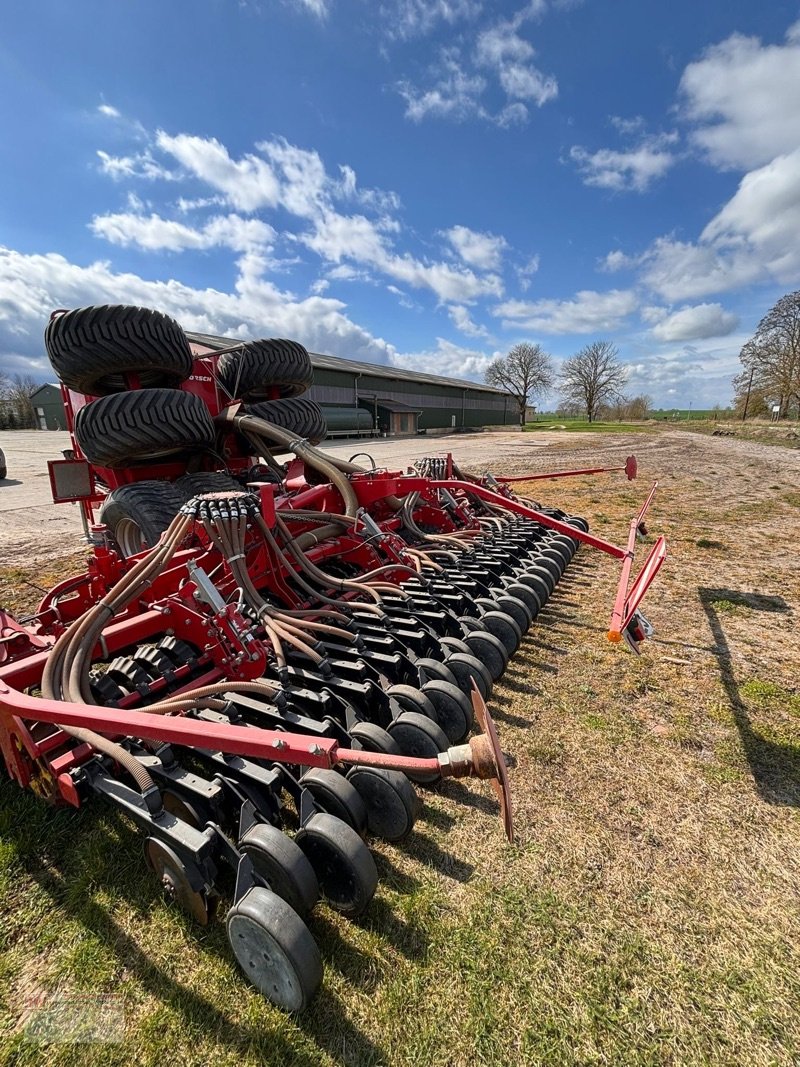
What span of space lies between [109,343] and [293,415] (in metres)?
1.90

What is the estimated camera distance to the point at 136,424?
385cm

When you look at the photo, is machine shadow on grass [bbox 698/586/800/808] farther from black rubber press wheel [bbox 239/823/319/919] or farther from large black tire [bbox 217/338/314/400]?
large black tire [bbox 217/338/314/400]

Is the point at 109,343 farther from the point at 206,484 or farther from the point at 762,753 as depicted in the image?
the point at 762,753

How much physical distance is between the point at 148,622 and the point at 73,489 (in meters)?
3.56

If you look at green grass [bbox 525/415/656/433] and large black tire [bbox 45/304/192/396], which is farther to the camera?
green grass [bbox 525/415/656/433]

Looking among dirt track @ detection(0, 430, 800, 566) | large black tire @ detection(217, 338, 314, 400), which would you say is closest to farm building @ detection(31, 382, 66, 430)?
dirt track @ detection(0, 430, 800, 566)

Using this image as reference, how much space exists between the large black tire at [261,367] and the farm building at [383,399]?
56.8ft

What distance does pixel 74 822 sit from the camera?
214 centimetres

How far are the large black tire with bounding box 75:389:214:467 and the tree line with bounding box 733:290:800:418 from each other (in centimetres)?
4603

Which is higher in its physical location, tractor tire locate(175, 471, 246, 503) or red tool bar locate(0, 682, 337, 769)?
tractor tire locate(175, 471, 246, 503)

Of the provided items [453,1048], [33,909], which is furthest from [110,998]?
[453,1048]

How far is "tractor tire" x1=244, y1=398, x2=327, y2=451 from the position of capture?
17.1 feet

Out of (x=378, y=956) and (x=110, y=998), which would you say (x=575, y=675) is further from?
(x=110, y=998)

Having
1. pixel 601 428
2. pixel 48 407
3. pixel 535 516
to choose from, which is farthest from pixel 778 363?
pixel 48 407
